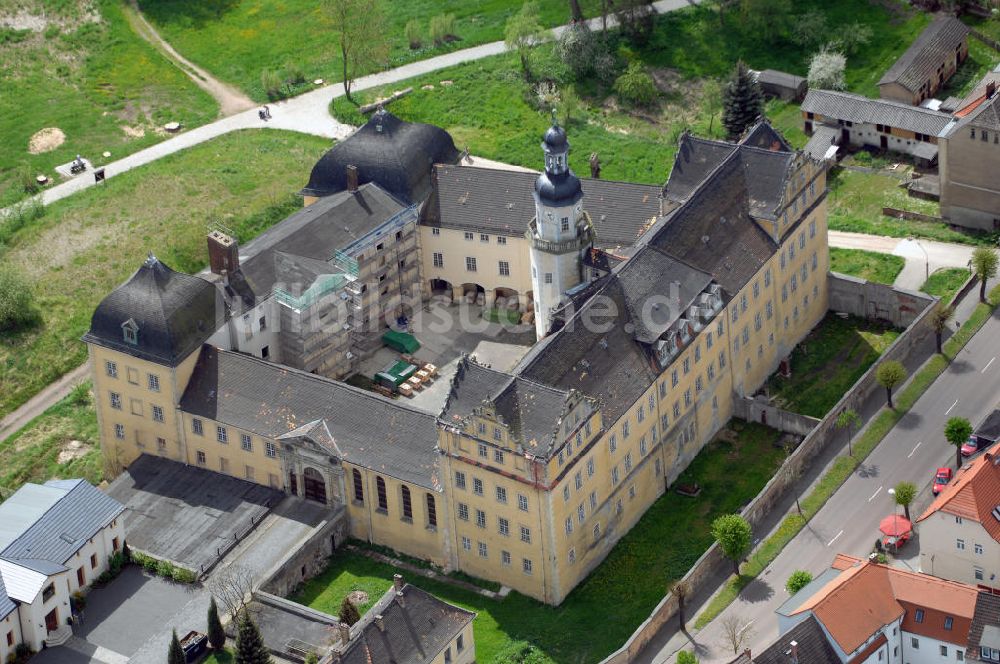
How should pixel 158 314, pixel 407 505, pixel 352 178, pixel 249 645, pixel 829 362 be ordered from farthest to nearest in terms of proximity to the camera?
pixel 352 178, pixel 829 362, pixel 158 314, pixel 407 505, pixel 249 645

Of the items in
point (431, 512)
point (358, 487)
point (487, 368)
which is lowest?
point (431, 512)

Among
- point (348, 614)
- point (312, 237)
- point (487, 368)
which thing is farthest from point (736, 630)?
point (312, 237)

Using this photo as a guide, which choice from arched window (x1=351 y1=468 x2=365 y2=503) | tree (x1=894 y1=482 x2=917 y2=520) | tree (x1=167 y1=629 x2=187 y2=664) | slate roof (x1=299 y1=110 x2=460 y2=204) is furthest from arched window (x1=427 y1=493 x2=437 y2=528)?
slate roof (x1=299 y1=110 x2=460 y2=204)

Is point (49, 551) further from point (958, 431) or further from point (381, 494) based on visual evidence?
point (958, 431)

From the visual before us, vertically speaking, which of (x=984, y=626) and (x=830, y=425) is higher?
(x=984, y=626)

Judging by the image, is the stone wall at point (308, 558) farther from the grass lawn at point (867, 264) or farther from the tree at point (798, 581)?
the grass lawn at point (867, 264)

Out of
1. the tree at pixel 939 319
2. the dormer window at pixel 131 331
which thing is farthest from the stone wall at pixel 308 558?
the tree at pixel 939 319

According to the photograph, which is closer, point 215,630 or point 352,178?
point 215,630

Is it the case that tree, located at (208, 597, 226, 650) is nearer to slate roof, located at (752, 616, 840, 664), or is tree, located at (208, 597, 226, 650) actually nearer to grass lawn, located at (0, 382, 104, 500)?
grass lawn, located at (0, 382, 104, 500)

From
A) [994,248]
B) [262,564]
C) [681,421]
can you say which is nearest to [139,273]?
[262,564]
